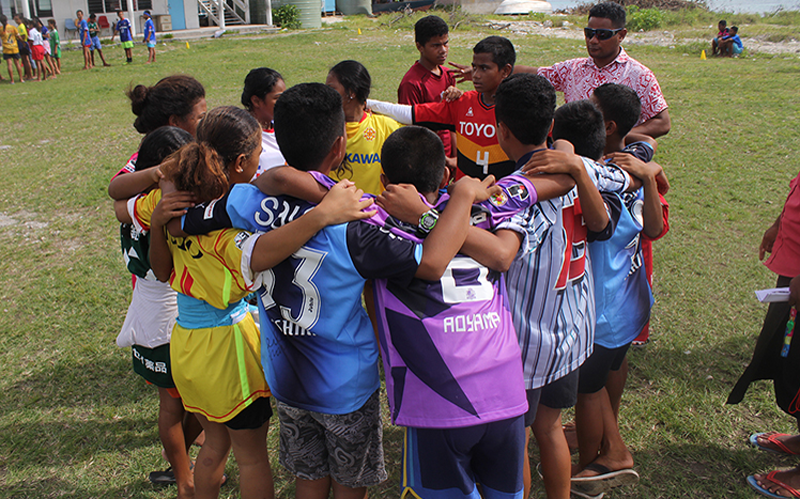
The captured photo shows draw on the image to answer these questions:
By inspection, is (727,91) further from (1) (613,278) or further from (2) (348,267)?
(2) (348,267)

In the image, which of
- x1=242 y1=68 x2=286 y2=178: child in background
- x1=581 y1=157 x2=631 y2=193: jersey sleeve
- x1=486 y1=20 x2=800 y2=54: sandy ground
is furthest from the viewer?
x1=486 y1=20 x2=800 y2=54: sandy ground

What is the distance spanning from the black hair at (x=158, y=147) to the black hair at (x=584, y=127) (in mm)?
1798

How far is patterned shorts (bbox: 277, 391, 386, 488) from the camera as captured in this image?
2113mm

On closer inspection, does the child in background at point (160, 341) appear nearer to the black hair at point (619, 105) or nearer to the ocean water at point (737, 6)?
the black hair at point (619, 105)

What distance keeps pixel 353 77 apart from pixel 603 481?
8.45 feet

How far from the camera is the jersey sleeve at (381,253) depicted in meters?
1.86

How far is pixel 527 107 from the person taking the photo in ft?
7.38

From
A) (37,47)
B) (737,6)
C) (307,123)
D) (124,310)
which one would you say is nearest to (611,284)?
(307,123)

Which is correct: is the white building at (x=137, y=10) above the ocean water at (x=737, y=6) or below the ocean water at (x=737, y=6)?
below

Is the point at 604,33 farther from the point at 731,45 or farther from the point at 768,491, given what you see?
the point at 731,45

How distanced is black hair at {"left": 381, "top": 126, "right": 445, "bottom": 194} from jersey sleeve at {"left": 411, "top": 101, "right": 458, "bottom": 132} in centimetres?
187

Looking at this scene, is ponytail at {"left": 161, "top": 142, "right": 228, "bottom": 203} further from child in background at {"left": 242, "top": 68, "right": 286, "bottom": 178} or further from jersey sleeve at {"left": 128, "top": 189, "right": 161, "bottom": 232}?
child in background at {"left": 242, "top": 68, "right": 286, "bottom": 178}

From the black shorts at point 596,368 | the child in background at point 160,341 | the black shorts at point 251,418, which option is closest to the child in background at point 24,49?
the child in background at point 160,341

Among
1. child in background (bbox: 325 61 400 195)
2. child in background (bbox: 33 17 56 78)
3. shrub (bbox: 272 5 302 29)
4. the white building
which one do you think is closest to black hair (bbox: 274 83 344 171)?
child in background (bbox: 325 61 400 195)
